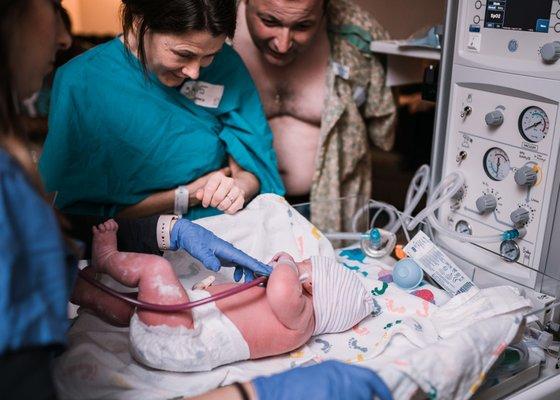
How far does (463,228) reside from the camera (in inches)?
56.0

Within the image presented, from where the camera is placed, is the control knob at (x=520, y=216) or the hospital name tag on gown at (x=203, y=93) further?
the hospital name tag on gown at (x=203, y=93)

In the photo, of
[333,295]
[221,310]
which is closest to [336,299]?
[333,295]

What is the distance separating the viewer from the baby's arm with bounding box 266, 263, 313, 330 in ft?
3.45

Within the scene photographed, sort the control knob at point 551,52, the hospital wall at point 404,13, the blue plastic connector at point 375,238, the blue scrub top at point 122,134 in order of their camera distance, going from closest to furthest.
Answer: the control knob at point 551,52 → the blue scrub top at point 122,134 → the blue plastic connector at point 375,238 → the hospital wall at point 404,13

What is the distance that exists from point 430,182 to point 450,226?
130mm

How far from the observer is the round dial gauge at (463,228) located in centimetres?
140

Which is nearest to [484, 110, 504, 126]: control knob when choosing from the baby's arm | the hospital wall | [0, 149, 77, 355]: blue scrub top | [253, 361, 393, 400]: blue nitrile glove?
the hospital wall

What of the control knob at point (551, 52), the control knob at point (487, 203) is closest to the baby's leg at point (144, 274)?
the control knob at point (487, 203)

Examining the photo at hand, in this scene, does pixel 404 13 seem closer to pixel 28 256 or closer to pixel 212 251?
pixel 212 251

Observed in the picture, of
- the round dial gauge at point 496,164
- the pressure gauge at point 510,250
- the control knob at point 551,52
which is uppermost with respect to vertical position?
the control knob at point 551,52

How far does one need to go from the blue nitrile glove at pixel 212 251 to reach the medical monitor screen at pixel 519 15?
73 centimetres

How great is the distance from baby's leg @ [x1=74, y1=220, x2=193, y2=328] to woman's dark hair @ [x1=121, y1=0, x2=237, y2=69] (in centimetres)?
46

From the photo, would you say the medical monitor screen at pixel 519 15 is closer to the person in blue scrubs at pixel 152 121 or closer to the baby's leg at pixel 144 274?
the person in blue scrubs at pixel 152 121

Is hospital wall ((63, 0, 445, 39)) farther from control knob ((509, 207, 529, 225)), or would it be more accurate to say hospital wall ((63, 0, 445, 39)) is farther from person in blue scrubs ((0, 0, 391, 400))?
person in blue scrubs ((0, 0, 391, 400))
